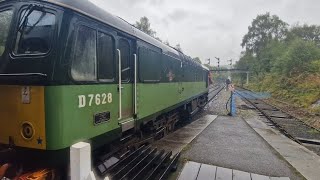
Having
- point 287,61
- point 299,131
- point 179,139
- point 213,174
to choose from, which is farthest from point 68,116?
point 287,61

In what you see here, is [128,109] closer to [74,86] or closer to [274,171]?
[74,86]

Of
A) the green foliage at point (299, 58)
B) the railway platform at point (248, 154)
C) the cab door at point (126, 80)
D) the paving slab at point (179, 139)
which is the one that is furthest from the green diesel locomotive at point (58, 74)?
the green foliage at point (299, 58)

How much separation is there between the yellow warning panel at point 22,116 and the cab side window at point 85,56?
0.62 m

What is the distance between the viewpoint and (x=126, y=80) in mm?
6430

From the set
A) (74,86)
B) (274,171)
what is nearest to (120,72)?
(74,86)

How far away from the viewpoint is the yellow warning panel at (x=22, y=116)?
418cm

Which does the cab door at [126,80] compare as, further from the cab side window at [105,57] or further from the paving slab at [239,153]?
the paving slab at [239,153]

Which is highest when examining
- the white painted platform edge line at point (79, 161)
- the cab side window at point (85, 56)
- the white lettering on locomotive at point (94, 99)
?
the cab side window at point (85, 56)

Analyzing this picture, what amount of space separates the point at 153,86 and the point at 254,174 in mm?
3190

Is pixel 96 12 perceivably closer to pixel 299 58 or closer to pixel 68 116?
pixel 68 116

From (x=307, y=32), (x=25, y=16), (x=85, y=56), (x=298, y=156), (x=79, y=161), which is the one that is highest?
(x=307, y=32)

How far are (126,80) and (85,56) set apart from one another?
1.64m

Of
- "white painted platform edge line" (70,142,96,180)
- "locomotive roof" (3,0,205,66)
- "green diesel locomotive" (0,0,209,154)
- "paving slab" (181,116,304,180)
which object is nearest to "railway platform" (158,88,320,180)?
"paving slab" (181,116,304,180)

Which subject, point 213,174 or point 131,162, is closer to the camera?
point 131,162
